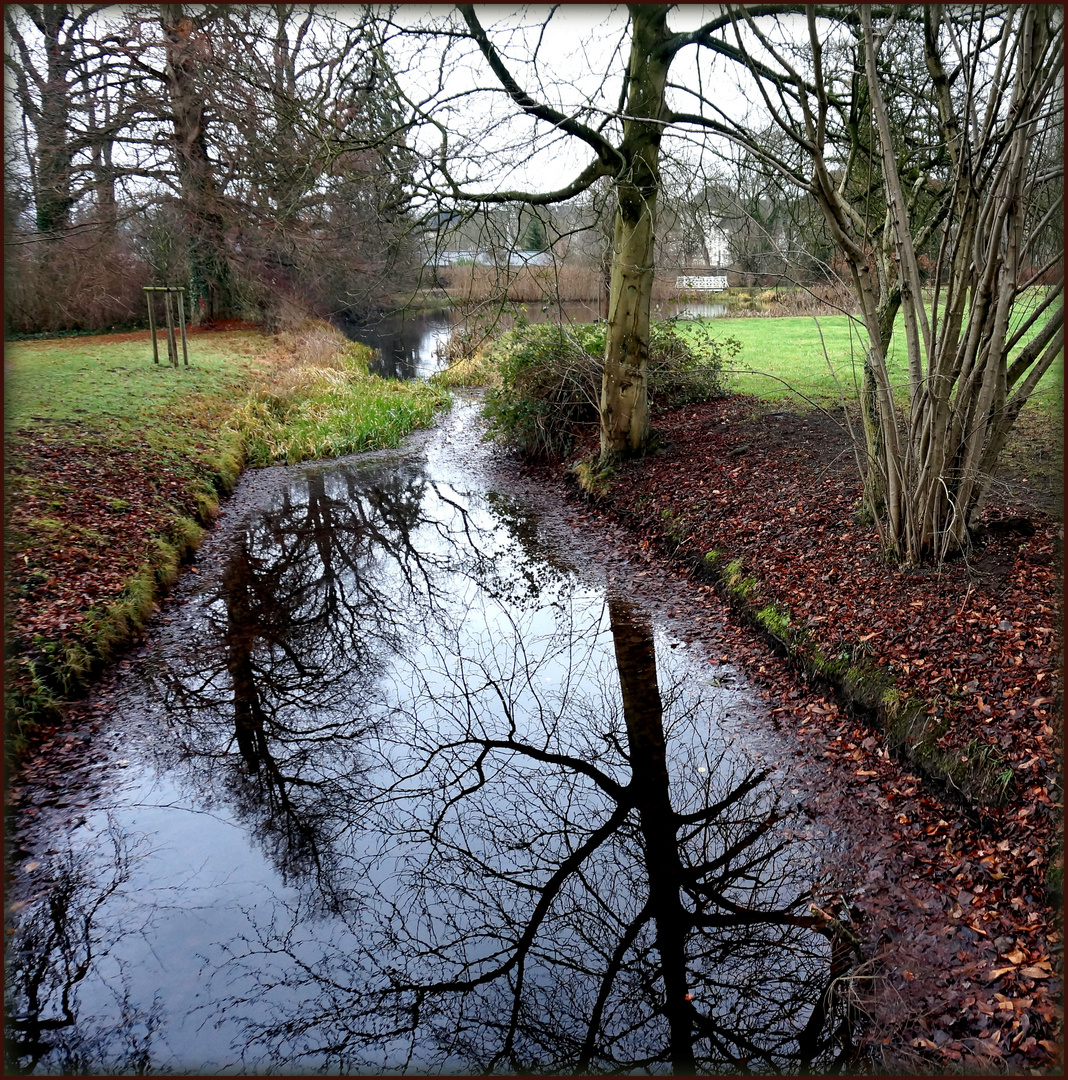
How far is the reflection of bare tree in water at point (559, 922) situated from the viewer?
10.5ft

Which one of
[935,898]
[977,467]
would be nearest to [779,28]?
[977,467]

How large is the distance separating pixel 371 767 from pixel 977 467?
4509mm

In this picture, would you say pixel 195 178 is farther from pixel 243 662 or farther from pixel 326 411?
pixel 243 662

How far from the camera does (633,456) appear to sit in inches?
415

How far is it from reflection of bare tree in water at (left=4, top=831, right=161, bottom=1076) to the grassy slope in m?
1.36

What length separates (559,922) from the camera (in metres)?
3.80

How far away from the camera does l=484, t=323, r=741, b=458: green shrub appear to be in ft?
40.4

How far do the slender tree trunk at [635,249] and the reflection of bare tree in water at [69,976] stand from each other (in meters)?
7.56

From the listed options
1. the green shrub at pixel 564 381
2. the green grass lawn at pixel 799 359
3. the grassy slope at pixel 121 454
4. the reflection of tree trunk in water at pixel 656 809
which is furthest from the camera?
the green shrub at pixel 564 381

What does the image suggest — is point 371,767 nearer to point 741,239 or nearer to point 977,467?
point 977,467

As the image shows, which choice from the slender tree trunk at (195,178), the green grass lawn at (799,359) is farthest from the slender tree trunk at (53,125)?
the green grass lawn at (799,359)

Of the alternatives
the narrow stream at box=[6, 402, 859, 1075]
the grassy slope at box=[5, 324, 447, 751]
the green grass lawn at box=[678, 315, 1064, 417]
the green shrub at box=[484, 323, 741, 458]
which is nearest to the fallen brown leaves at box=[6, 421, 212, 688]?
the grassy slope at box=[5, 324, 447, 751]

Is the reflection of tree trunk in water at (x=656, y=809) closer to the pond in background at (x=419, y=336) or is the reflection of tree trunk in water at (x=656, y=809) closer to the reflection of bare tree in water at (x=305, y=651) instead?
the reflection of bare tree in water at (x=305, y=651)

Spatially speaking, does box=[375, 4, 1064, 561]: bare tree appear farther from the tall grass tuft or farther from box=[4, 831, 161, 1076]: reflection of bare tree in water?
the tall grass tuft
